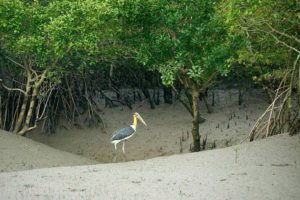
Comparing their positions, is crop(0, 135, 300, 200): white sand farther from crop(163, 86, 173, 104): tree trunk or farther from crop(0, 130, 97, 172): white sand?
crop(163, 86, 173, 104): tree trunk

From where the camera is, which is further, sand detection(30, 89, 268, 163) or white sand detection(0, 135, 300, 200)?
sand detection(30, 89, 268, 163)

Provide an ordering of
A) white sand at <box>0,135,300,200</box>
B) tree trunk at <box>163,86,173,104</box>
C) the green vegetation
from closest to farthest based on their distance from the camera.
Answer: white sand at <box>0,135,300,200</box> → the green vegetation → tree trunk at <box>163,86,173,104</box>

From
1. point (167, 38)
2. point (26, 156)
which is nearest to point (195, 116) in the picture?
point (167, 38)

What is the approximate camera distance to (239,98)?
1991 centimetres

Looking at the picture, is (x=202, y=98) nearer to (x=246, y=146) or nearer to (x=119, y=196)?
(x=246, y=146)

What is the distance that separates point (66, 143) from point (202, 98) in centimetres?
484

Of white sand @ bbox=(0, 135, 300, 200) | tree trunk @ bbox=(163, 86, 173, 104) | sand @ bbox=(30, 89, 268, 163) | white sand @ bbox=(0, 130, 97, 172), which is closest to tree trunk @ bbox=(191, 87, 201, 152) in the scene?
sand @ bbox=(30, 89, 268, 163)

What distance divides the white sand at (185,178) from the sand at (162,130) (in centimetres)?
494

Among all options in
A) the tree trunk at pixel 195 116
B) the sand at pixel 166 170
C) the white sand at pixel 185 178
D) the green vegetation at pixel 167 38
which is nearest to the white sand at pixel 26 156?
the sand at pixel 166 170

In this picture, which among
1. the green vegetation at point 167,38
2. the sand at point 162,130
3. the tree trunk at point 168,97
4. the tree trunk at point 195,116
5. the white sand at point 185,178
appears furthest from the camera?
the tree trunk at point 168,97

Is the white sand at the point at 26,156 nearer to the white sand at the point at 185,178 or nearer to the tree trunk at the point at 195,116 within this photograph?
the white sand at the point at 185,178

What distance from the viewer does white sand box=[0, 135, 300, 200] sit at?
8914 millimetres

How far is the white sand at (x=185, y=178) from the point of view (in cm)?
891

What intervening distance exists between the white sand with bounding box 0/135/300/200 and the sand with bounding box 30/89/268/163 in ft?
16.2
